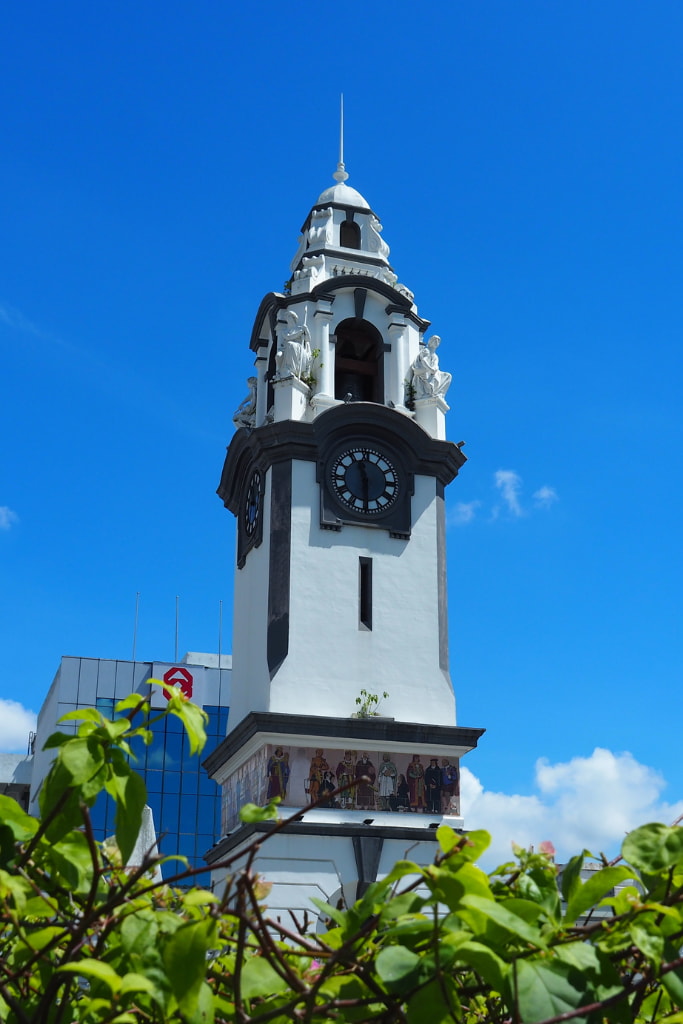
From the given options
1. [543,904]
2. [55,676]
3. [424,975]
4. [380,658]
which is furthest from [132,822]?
[55,676]

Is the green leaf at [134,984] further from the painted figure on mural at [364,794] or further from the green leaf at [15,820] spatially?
the painted figure on mural at [364,794]

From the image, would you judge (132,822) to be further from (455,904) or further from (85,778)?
(455,904)

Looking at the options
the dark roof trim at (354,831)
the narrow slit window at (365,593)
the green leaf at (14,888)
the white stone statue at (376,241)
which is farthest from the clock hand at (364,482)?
the green leaf at (14,888)

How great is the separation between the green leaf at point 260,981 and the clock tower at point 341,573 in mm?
21201

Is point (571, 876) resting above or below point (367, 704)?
below

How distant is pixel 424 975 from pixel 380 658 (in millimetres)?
23575

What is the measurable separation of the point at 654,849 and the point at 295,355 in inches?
1009

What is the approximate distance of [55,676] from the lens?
6259 cm

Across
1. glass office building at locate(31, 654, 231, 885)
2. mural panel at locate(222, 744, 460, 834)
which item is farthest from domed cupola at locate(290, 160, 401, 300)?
glass office building at locate(31, 654, 231, 885)

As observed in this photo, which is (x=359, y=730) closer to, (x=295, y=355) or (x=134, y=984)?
(x=295, y=355)

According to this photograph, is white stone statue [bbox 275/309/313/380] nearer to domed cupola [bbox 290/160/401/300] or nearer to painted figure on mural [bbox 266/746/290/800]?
domed cupola [bbox 290/160/401/300]

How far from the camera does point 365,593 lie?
26062 millimetres

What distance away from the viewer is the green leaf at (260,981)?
2.23 m

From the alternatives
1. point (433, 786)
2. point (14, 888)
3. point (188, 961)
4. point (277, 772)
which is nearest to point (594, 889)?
point (188, 961)
